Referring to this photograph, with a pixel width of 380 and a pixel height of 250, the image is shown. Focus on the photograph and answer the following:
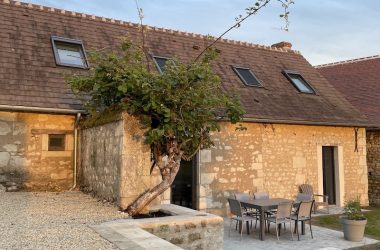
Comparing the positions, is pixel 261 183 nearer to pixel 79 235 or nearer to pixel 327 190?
pixel 327 190

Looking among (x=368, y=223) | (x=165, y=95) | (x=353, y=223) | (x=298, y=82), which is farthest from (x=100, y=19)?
(x=368, y=223)

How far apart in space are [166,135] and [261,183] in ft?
16.1

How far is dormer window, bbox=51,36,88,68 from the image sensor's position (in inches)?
361

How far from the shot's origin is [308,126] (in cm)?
1109

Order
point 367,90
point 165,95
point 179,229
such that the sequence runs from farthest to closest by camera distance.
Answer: point 367,90 → point 165,95 → point 179,229

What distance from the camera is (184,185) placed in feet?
31.4

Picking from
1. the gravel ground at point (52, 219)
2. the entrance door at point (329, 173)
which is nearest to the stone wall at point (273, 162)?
the entrance door at point (329, 173)

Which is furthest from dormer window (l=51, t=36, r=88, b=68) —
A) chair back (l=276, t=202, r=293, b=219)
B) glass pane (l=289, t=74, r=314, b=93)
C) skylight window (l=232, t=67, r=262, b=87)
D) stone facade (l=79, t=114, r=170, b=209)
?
glass pane (l=289, t=74, r=314, b=93)

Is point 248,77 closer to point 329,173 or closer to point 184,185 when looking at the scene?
point 329,173

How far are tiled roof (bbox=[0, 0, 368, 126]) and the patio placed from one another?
306cm

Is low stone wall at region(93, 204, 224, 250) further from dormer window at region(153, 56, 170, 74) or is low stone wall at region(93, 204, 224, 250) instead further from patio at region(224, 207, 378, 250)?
dormer window at region(153, 56, 170, 74)

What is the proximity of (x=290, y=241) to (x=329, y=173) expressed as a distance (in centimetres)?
508

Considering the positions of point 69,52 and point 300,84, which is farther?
point 300,84

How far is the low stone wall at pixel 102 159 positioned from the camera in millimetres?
6234
